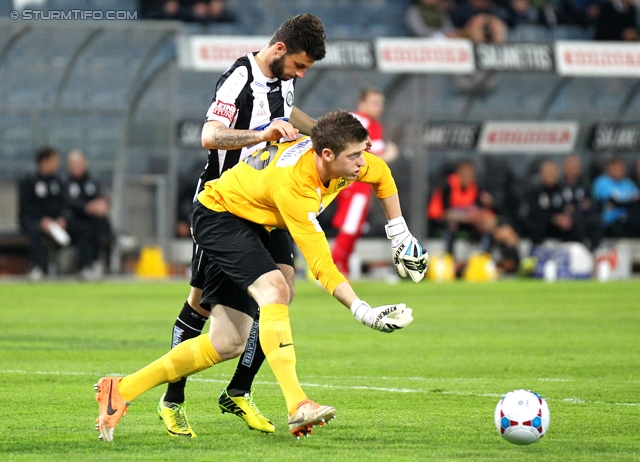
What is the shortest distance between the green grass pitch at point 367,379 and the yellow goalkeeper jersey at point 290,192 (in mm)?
922

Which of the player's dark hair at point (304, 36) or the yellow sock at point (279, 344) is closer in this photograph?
the yellow sock at point (279, 344)

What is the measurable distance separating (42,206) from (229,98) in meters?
12.1

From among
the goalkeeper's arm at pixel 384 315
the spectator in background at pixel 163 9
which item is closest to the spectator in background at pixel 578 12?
the spectator in background at pixel 163 9

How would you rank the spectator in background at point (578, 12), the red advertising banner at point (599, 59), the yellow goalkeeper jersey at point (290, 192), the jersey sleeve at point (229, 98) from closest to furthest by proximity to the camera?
the yellow goalkeeper jersey at point (290, 192) < the jersey sleeve at point (229, 98) < the red advertising banner at point (599, 59) < the spectator in background at point (578, 12)

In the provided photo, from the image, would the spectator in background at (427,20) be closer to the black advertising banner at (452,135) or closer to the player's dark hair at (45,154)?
the black advertising banner at (452,135)

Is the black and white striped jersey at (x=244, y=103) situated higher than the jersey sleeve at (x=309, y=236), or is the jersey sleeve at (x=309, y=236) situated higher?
the black and white striped jersey at (x=244, y=103)

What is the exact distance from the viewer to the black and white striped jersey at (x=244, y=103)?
651 cm

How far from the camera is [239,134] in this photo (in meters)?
6.11

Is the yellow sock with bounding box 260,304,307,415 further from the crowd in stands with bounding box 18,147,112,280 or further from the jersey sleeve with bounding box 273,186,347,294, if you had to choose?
the crowd in stands with bounding box 18,147,112,280

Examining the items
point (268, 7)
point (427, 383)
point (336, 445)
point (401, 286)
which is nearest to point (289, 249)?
point (336, 445)

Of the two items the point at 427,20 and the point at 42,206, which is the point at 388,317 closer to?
the point at 42,206

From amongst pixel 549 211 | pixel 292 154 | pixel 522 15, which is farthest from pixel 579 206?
pixel 292 154

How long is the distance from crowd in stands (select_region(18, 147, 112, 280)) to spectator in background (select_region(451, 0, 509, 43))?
303 inches

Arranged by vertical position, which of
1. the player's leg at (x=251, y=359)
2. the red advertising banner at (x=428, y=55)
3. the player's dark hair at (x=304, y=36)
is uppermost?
the red advertising banner at (x=428, y=55)
